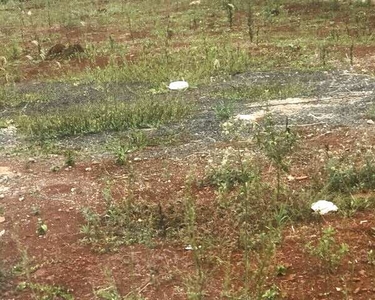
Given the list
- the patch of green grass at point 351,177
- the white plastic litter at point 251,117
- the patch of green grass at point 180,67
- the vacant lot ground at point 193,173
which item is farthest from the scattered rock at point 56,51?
the patch of green grass at point 351,177

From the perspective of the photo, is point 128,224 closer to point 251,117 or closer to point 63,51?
point 251,117

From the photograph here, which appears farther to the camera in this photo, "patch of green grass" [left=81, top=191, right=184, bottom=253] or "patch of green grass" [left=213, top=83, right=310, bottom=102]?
"patch of green grass" [left=213, top=83, right=310, bottom=102]

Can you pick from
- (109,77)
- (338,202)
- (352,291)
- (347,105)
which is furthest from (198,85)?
(352,291)

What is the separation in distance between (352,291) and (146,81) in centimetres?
530

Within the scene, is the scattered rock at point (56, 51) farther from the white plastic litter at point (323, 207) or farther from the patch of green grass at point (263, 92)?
the white plastic litter at point (323, 207)

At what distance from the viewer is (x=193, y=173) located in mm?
4941

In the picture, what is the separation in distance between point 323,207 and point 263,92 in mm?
3106

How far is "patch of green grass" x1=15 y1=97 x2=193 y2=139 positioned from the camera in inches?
245

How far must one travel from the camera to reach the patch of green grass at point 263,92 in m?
6.93

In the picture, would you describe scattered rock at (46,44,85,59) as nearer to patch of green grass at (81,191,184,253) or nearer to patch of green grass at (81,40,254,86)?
patch of green grass at (81,40,254,86)

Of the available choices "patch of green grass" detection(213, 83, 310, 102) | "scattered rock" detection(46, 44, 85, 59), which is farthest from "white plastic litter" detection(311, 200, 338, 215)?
"scattered rock" detection(46, 44, 85, 59)

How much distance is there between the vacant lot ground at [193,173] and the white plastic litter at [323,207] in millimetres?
60

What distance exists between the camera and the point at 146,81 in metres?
8.14

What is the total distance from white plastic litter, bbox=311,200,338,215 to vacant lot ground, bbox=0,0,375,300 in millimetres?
60
